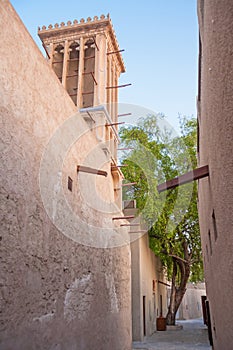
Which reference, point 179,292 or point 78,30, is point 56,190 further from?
point 179,292

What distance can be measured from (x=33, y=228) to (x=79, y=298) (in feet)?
6.31

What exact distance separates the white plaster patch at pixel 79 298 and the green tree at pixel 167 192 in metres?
7.64

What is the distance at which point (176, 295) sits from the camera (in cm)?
1542

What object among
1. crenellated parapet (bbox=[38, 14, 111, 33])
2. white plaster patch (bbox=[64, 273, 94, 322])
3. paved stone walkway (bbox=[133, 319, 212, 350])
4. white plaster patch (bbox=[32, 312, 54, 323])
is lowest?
paved stone walkway (bbox=[133, 319, 212, 350])

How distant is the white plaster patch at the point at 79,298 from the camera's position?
4.74 m

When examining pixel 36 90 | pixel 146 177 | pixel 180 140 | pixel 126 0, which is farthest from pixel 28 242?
pixel 180 140

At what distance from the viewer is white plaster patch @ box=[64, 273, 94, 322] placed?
4.74 metres

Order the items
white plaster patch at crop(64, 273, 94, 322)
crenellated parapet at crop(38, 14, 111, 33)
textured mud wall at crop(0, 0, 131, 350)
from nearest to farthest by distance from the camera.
A: textured mud wall at crop(0, 0, 131, 350) < white plaster patch at crop(64, 273, 94, 322) < crenellated parapet at crop(38, 14, 111, 33)

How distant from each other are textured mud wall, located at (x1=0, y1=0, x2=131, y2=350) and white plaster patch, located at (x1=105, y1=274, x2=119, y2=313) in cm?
121

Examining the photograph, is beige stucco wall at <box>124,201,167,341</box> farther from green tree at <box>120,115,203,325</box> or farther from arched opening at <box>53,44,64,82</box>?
arched opening at <box>53,44,64,82</box>

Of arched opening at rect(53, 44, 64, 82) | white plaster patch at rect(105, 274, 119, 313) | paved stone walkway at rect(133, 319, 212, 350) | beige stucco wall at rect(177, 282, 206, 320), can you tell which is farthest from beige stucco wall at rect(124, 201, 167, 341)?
beige stucco wall at rect(177, 282, 206, 320)

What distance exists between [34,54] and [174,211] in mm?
11053

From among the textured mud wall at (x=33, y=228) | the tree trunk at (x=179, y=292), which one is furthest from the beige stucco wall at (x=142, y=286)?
the textured mud wall at (x=33, y=228)

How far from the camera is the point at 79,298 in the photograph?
520cm
